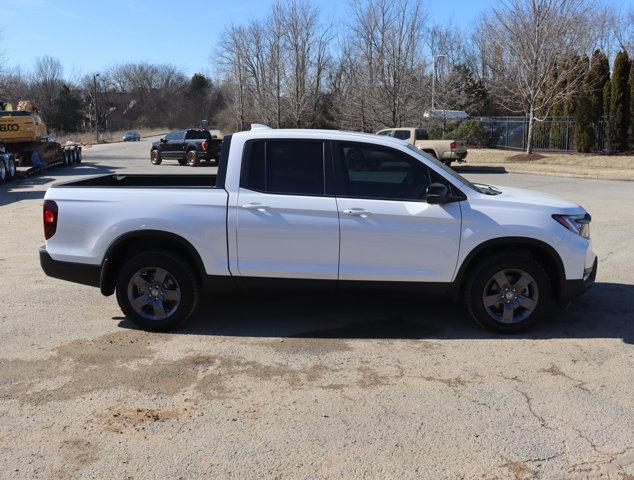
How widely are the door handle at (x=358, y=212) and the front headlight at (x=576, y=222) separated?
167 cm

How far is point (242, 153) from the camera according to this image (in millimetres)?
5289

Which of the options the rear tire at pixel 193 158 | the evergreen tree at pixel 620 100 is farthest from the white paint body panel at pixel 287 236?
the evergreen tree at pixel 620 100

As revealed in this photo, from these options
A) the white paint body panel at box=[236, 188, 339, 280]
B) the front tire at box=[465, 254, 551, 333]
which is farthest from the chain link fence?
the white paint body panel at box=[236, 188, 339, 280]

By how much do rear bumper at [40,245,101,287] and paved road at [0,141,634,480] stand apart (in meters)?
0.50

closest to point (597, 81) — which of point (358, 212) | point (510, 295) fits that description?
point (510, 295)

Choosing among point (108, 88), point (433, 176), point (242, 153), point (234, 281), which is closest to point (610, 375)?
point (433, 176)

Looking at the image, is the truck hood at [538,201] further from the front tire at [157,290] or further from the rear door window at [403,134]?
Result: the rear door window at [403,134]

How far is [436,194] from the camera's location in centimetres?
500

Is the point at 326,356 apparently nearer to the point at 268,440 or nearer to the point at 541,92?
the point at 268,440

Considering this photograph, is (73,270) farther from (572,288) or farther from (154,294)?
(572,288)

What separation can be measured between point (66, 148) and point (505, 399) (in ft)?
107

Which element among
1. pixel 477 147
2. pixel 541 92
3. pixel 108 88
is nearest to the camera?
pixel 541 92

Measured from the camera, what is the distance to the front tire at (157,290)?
5.25m

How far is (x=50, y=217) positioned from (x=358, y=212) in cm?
278
